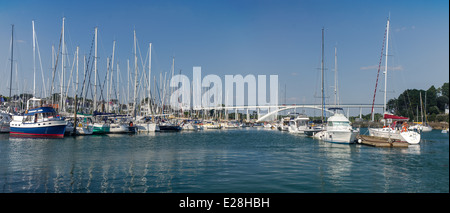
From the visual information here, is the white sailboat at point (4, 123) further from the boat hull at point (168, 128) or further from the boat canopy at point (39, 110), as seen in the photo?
the boat hull at point (168, 128)

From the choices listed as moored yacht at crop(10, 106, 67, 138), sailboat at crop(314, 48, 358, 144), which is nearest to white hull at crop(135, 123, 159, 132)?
moored yacht at crop(10, 106, 67, 138)

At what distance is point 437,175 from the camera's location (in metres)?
18.8

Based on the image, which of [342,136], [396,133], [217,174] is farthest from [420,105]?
[217,174]

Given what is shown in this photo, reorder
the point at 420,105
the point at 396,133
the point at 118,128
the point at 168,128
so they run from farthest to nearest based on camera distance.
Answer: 1. the point at 420,105
2. the point at 168,128
3. the point at 118,128
4. the point at 396,133

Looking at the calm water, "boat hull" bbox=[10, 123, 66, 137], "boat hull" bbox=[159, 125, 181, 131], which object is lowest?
the calm water

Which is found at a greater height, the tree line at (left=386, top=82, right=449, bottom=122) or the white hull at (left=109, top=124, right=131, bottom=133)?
the tree line at (left=386, top=82, right=449, bottom=122)

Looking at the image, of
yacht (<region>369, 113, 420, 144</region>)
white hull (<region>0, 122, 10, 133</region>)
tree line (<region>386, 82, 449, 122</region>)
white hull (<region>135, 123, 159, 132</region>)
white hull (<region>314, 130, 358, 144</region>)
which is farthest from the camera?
tree line (<region>386, 82, 449, 122</region>)

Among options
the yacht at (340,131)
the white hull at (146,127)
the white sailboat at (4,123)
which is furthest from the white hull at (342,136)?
the white sailboat at (4,123)

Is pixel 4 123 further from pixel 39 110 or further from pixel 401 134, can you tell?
pixel 401 134

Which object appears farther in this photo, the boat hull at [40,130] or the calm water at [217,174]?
the boat hull at [40,130]

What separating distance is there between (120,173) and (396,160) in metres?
21.1

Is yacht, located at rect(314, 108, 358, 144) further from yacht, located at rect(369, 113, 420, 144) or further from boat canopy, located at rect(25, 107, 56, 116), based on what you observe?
boat canopy, located at rect(25, 107, 56, 116)
